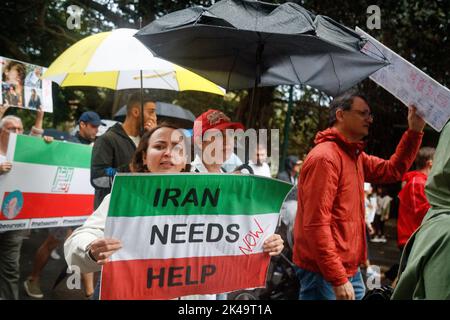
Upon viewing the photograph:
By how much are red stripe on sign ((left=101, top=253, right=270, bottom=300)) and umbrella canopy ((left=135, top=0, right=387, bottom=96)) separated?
120 centimetres

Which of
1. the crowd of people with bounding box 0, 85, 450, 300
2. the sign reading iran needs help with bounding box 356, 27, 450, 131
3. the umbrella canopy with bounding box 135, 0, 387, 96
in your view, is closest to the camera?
the crowd of people with bounding box 0, 85, 450, 300

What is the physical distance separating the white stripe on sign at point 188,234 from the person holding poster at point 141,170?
0.06 metres

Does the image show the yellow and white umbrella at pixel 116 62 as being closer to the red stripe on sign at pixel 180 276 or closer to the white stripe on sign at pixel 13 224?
the white stripe on sign at pixel 13 224

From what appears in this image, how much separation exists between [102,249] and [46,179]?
138 inches

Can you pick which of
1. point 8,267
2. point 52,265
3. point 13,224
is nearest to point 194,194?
point 8,267

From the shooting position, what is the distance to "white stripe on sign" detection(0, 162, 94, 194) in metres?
5.07

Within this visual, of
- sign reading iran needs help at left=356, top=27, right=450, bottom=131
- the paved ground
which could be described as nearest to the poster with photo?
the paved ground

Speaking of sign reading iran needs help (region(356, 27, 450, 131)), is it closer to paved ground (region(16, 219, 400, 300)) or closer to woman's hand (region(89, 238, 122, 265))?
woman's hand (region(89, 238, 122, 265))

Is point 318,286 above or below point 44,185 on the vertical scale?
below

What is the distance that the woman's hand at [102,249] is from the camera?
7.58 ft

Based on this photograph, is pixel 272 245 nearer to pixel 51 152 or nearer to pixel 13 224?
pixel 13 224

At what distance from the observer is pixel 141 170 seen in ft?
8.93

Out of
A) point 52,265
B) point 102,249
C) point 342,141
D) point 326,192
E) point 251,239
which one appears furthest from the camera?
point 52,265

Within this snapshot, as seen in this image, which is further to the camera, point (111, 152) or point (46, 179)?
point (46, 179)
